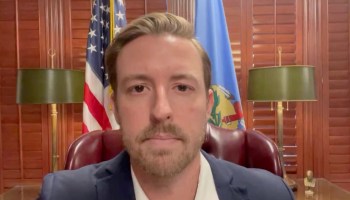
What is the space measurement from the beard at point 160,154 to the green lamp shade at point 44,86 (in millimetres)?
A: 1596

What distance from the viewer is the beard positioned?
Answer: 0.94 m

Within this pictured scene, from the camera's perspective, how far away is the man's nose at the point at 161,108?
0.93 meters

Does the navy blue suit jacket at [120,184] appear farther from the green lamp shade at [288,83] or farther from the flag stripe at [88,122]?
the flag stripe at [88,122]

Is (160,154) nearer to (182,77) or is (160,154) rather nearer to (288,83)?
(182,77)

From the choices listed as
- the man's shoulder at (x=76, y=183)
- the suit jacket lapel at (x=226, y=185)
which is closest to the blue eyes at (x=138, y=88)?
the man's shoulder at (x=76, y=183)

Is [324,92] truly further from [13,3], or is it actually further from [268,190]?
[13,3]

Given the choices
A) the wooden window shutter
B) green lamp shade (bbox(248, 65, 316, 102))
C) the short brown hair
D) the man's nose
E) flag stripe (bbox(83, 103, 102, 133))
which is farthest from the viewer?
the wooden window shutter

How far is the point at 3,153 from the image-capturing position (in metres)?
3.07

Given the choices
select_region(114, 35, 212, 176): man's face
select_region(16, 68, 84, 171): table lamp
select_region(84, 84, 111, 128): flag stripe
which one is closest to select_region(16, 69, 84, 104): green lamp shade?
select_region(16, 68, 84, 171): table lamp

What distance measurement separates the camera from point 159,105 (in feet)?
3.07

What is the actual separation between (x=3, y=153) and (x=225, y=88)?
1.84m

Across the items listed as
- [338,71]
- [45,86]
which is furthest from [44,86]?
[338,71]

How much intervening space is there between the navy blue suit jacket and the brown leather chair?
0.51 metres

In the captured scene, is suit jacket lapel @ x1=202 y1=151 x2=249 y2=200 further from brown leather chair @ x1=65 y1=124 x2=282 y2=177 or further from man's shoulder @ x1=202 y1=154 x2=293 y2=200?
brown leather chair @ x1=65 y1=124 x2=282 y2=177
